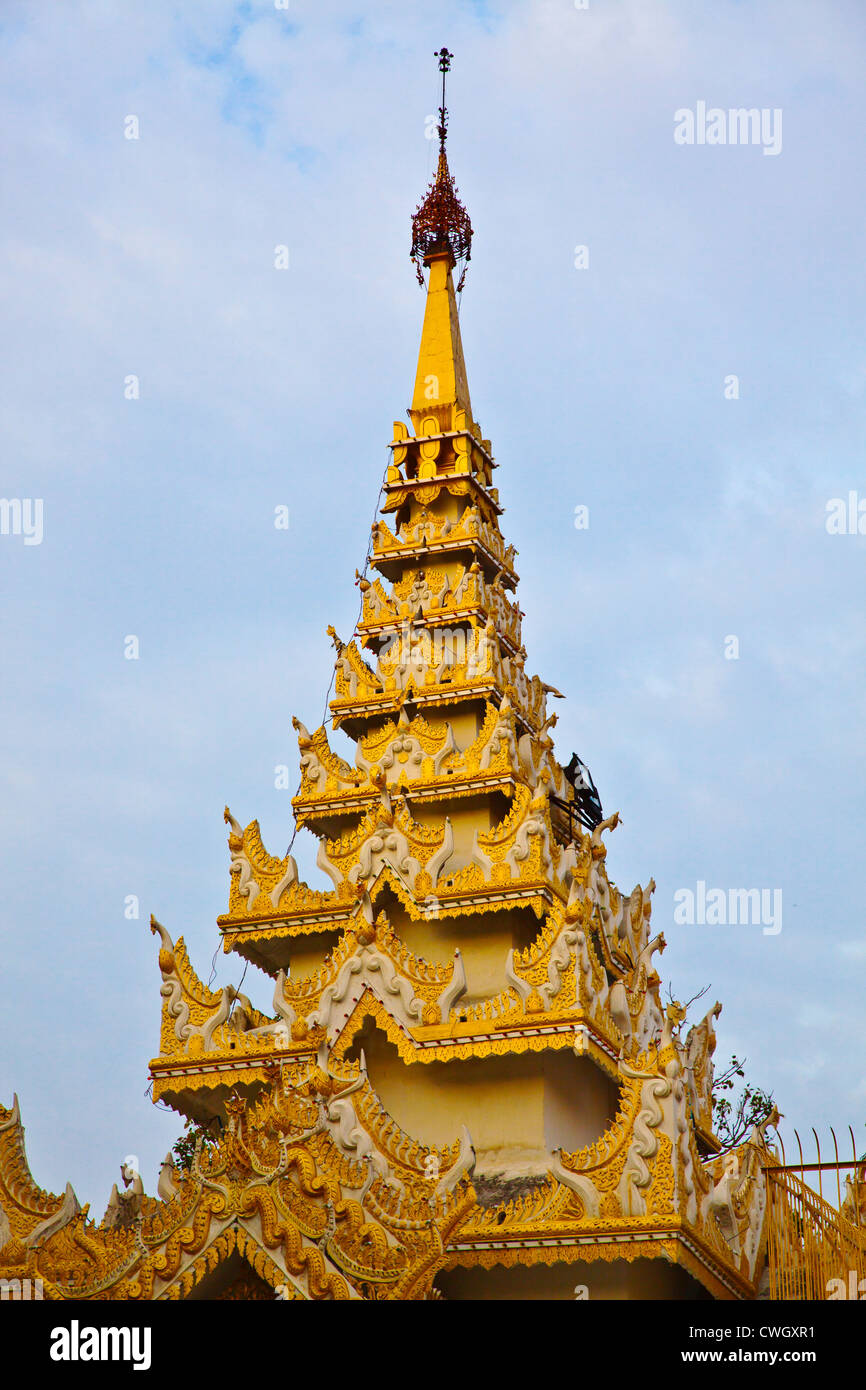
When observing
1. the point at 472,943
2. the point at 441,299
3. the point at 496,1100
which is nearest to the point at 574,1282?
the point at 496,1100

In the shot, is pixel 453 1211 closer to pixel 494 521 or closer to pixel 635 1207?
pixel 635 1207

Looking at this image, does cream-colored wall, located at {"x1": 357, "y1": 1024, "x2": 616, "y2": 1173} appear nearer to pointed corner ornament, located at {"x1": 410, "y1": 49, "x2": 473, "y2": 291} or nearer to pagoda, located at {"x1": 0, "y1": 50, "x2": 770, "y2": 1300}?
pagoda, located at {"x1": 0, "y1": 50, "x2": 770, "y2": 1300}

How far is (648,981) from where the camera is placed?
2311 centimetres

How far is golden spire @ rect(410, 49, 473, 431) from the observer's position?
1111 inches

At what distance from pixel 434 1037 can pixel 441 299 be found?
13.7m

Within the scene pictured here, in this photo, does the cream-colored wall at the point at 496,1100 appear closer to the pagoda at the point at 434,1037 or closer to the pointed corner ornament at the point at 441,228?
the pagoda at the point at 434,1037

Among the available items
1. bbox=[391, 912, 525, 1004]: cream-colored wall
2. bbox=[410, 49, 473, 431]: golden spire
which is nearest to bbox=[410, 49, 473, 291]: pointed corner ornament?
bbox=[410, 49, 473, 431]: golden spire

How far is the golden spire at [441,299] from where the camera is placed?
2822 centimetres

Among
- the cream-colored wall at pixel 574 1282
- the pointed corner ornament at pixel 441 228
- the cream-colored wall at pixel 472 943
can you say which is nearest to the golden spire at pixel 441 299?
the pointed corner ornament at pixel 441 228

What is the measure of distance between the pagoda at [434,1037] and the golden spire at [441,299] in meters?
0.07

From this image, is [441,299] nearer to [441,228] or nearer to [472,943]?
[441,228]

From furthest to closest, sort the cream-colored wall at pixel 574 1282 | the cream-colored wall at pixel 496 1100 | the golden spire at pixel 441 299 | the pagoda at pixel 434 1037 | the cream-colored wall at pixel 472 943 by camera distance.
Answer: the golden spire at pixel 441 299 → the cream-colored wall at pixel 472 943 → the cream-colored wall at pixel 496 1100 → the cream-colored wall at pixel 574 1282 → the pagoda at pixel 434 1037

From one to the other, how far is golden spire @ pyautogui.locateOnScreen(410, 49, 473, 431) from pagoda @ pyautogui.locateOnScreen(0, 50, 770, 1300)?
66 mm

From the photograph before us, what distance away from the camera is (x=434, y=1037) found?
2094 centimetres
